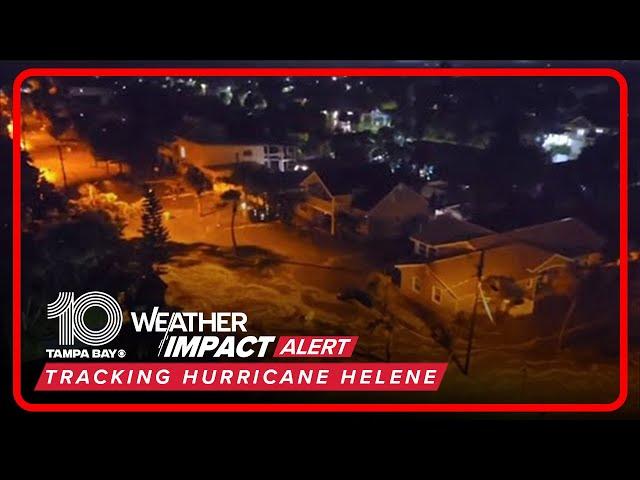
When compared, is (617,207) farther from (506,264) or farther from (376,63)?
(376,63)

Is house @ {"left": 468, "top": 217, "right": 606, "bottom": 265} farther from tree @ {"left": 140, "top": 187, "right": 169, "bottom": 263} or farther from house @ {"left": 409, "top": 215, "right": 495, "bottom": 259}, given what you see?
tree @ {"left": 140, "top": 187, "right": 169, "bottom": 263}

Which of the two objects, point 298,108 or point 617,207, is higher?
point 298,108

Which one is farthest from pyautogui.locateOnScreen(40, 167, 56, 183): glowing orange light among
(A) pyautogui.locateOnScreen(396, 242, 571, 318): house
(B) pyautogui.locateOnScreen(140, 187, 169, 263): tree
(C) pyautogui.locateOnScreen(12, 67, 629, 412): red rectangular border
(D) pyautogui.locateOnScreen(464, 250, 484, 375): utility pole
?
(D) pyautogui.locateOnScreen(464, 250, 484, 375): utility pole

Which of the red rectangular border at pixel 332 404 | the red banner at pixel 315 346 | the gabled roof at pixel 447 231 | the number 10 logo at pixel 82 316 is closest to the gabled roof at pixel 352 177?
the gabled roof at pixel 447 231

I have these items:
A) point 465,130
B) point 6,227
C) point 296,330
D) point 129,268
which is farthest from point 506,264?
point 6,227

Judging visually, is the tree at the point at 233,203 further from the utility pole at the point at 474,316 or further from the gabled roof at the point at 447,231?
the utility pole at the point at 474,316

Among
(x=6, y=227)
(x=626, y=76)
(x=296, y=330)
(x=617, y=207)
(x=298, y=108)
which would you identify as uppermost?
(x=626, y=76)

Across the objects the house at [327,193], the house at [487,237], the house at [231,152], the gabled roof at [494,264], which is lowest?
the gabled roof at [494,264]
